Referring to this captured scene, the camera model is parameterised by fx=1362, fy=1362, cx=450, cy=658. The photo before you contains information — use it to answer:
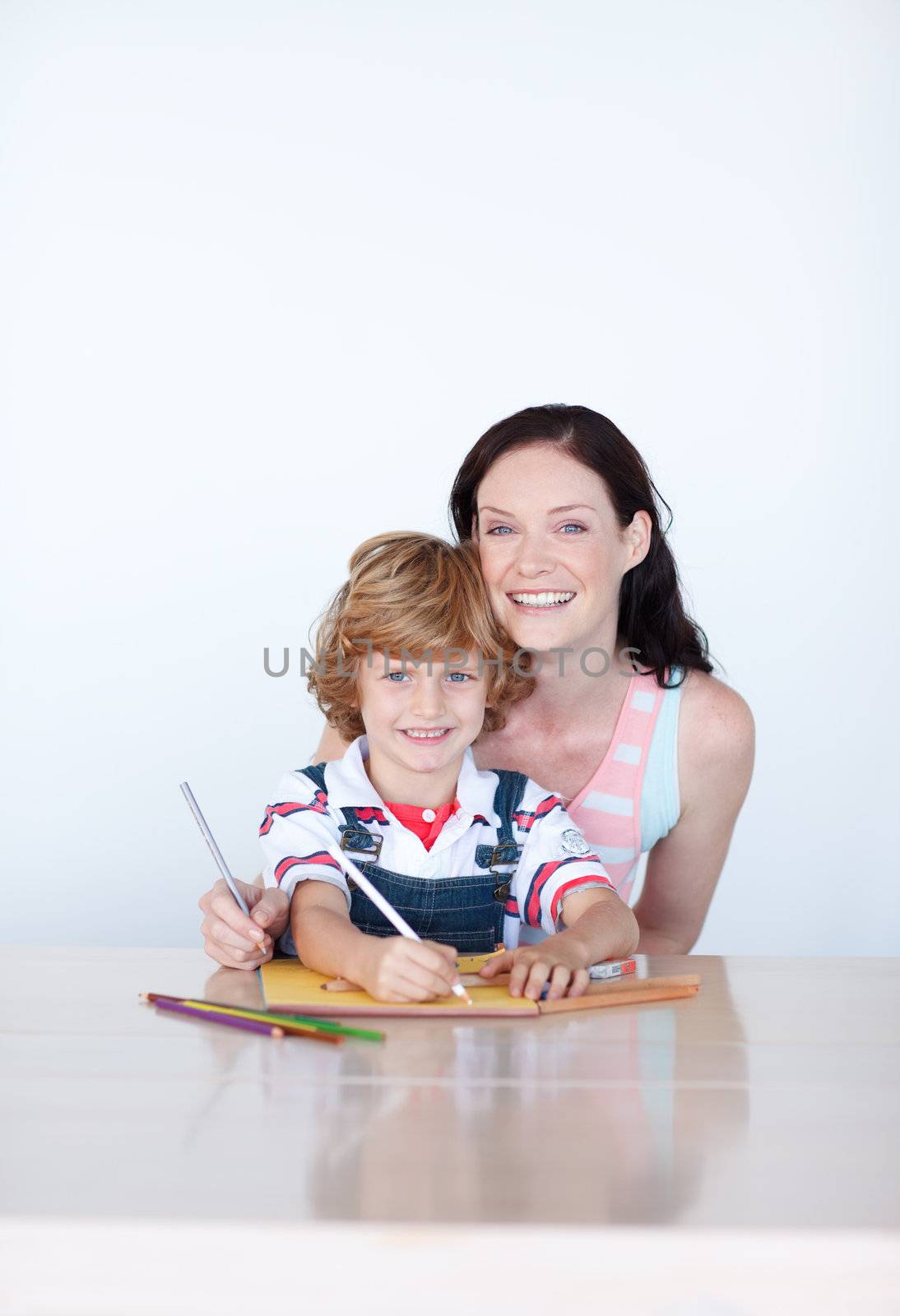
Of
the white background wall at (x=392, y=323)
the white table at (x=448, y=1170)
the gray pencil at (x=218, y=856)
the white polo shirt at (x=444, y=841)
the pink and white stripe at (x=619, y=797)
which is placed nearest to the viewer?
the white table at (x=448, y=1170)

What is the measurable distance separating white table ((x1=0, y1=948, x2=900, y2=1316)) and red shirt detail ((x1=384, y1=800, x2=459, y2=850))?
505 mm

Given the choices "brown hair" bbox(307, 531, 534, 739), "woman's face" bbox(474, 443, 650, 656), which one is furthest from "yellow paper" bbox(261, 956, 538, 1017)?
"woman's face" bbox(474, 443, 650, 656)

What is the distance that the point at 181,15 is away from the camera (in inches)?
124

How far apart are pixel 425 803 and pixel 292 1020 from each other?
55 centimetres

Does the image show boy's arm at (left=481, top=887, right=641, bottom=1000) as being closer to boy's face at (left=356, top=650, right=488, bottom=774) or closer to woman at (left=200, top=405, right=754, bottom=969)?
boy's face at (left=356, top=650, right=488, bottom=774)

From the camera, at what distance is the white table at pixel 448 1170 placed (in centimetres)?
64

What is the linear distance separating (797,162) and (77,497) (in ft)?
6.00

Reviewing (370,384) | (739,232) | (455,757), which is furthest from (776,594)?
(455,757)

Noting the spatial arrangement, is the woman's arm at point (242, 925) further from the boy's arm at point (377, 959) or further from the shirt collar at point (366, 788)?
the shirt collar at point (366, 788)

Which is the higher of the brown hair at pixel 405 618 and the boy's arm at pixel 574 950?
the brown hair at pixel 405 618

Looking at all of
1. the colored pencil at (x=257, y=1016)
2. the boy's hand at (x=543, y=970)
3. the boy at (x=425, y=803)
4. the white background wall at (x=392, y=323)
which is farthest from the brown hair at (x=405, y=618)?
the white background wall at (x=392, y=323)

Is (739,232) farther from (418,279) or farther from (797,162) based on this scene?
(418,279)

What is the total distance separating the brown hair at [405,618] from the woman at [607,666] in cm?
7

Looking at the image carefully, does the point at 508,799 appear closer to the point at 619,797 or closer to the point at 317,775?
the point at 317,775
